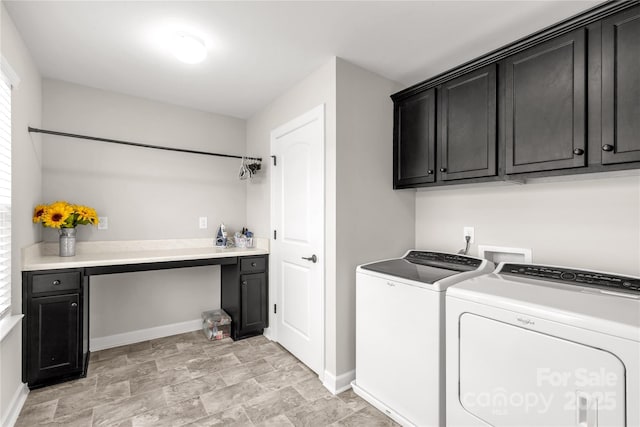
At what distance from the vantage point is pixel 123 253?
277 cm

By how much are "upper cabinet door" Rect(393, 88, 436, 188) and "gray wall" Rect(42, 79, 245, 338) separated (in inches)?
75.5

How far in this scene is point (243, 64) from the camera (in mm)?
2348

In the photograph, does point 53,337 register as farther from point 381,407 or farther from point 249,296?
point 381,407

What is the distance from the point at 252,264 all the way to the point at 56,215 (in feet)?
5.22

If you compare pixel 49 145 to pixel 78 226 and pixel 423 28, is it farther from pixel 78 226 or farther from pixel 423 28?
pixel 423 28

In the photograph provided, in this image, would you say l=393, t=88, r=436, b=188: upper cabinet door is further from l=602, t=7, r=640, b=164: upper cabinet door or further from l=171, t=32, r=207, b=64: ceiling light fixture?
l=171, t=32, r=207, b=64: ceiling light fixture

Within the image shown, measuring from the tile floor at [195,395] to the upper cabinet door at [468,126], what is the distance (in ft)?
5.56

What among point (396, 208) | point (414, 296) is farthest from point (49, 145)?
point (414, 296)

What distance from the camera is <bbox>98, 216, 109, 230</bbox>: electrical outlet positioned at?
2818mm

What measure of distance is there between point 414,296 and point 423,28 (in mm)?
1639

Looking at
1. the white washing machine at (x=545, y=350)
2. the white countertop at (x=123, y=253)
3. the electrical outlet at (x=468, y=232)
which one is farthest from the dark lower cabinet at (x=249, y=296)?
the white washing machine at (x=545, y=350)

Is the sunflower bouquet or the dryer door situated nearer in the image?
the dryer door

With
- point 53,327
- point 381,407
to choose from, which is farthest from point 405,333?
point 53,327

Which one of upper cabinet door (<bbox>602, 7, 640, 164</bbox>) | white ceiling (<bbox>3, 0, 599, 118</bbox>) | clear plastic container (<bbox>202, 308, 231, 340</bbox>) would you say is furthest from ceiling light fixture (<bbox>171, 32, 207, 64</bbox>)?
clear plastic container (<bbox>202, 308, 231, 340</bbox>)
